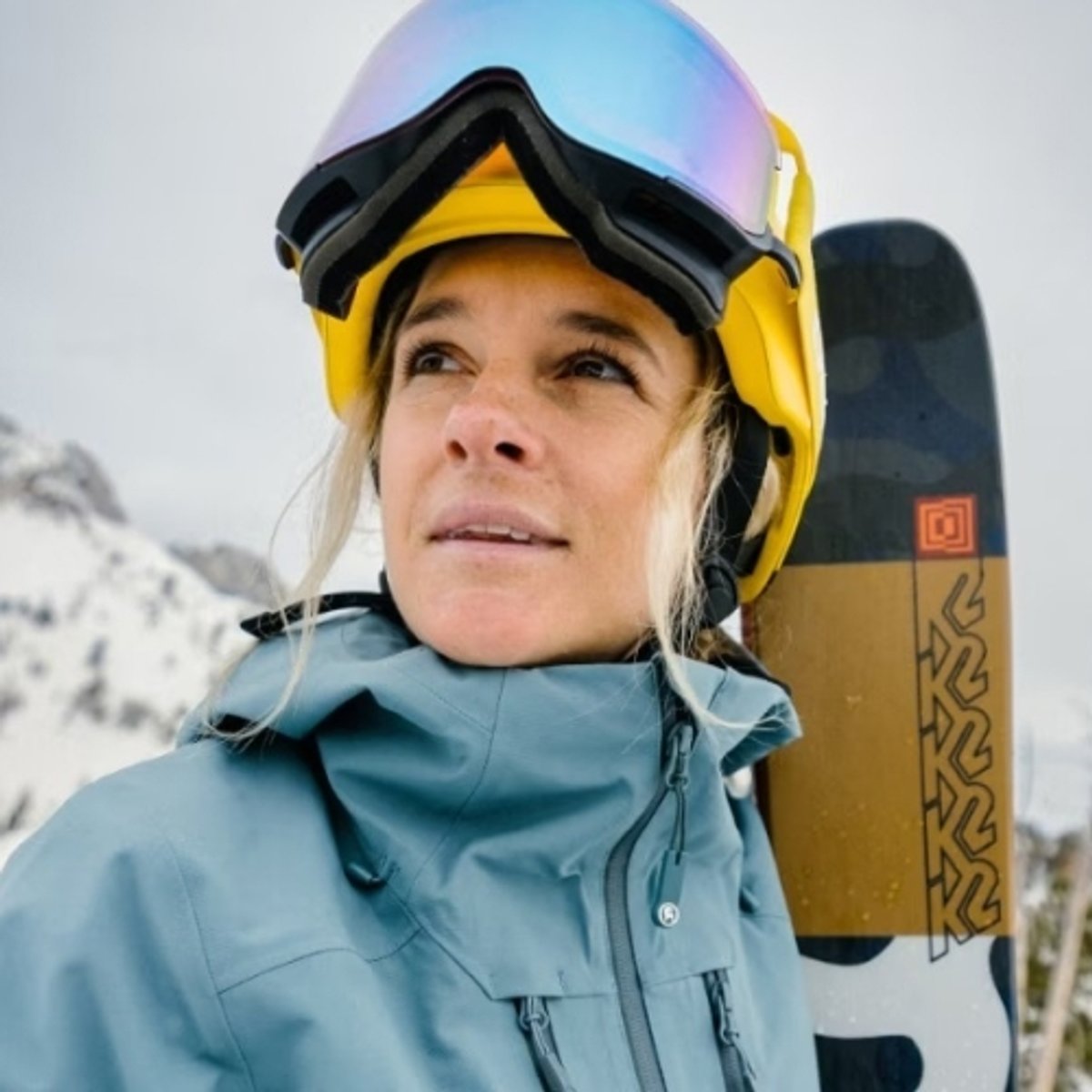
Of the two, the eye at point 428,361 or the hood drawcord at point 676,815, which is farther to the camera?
the eye at point 428,361

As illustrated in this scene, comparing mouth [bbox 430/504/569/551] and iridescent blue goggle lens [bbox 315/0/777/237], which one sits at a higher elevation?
iridescent blue goggle lens [bbox 315/0/777/237]

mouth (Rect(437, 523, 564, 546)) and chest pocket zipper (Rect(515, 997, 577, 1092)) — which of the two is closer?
chest pocket zipper (Rect(515, 997, 577, 1092))

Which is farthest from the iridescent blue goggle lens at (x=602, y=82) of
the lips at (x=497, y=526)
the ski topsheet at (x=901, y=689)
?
the ski topsheet at (x=901, y=689)

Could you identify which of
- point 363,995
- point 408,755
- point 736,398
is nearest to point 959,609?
point 736,398

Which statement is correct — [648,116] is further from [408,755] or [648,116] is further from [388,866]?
[388,866]

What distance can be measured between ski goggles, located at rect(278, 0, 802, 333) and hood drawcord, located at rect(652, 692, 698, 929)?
510 mm

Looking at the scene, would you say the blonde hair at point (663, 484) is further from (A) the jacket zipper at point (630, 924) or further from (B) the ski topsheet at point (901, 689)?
(B) the ski topsheet at point (901, 689)

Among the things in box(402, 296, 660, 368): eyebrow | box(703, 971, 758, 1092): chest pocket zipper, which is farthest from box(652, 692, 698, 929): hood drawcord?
box(402, 296, 660, 368): eyebrow

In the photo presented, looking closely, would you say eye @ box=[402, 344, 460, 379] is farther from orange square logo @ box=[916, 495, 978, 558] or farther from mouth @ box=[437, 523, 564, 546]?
orange square logo @ box=[916, 495, 978, 558]

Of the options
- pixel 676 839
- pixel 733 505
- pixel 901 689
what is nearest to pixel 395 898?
pixel 676 839

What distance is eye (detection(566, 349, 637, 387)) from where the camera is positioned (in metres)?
1.52

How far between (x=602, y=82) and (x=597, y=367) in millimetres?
348

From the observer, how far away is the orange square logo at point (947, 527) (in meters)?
2.52

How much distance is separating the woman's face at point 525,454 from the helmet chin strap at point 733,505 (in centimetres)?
22
